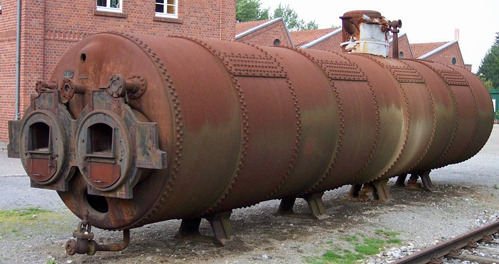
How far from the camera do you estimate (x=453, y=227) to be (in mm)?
9531

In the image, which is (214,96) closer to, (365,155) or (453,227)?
(365,155)

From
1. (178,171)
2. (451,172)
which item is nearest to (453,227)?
(178,171)

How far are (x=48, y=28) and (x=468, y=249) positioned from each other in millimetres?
14857

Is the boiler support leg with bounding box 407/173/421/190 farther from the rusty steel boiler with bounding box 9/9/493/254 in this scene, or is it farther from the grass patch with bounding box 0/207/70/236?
the grass patch with bounding box 0/207/70/236

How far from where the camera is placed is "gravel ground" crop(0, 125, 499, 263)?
7176 millimetres

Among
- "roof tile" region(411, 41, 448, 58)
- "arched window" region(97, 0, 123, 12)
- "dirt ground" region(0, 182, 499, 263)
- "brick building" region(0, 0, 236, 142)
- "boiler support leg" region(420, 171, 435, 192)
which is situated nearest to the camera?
"dirt ground" region(0, 182, 499, 263)

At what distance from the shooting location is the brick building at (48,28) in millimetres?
19531

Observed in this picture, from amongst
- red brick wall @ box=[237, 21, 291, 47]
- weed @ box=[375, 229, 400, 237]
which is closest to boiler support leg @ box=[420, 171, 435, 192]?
weed @ box=[375, 229, 400, 237]

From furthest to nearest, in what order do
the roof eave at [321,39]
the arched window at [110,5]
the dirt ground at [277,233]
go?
1. the roof eave at [321,39]
2. the arched window at [110,5]
3. the dirt ground at [277,233]

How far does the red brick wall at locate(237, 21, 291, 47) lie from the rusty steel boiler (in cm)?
3288

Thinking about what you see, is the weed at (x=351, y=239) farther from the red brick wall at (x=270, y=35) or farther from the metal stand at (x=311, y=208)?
the red brick wall at (x=270, y=35)

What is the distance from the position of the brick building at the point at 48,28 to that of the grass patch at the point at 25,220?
10005 millimetres

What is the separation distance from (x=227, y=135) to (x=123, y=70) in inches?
46.0

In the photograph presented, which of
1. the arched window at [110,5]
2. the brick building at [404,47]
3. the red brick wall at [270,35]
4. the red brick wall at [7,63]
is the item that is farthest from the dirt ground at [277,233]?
the brick building at [404,47]
